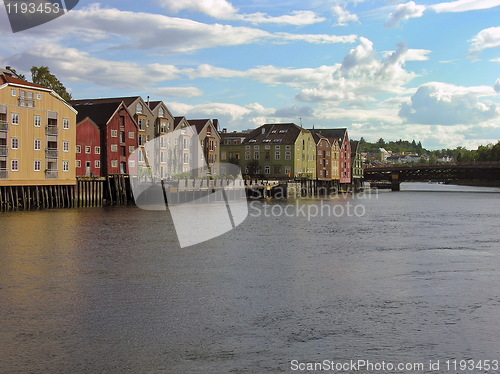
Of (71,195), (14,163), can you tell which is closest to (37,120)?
(14,163)

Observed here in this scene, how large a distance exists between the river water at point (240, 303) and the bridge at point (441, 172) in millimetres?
109983

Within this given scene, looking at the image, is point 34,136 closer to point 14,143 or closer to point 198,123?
point 14,143

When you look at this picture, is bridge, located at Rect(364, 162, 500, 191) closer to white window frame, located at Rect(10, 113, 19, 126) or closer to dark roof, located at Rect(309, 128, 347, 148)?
dark roof, located at Rect(309, 128, 347, 148)

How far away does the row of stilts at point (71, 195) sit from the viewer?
62875mm

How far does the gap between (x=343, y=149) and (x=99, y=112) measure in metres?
91.6

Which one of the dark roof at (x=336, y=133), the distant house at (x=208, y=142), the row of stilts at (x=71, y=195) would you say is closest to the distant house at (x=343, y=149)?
the dark roof at (x=336, y=133)

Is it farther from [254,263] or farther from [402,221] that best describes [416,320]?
[402,221]

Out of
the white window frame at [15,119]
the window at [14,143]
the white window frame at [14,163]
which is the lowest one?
the white window frame at [14,163]

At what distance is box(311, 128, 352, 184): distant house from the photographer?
530 ft

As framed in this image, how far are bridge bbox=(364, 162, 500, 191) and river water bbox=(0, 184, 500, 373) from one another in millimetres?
109983

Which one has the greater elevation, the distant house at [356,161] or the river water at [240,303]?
the distant house at [356,161]

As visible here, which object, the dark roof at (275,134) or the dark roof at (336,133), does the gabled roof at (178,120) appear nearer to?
the dark roof at (275,134)

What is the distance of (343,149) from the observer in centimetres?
16362

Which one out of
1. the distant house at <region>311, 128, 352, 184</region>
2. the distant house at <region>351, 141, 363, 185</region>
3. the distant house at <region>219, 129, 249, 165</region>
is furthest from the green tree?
the distant house at <region>351, 141, 363, 185</region>
